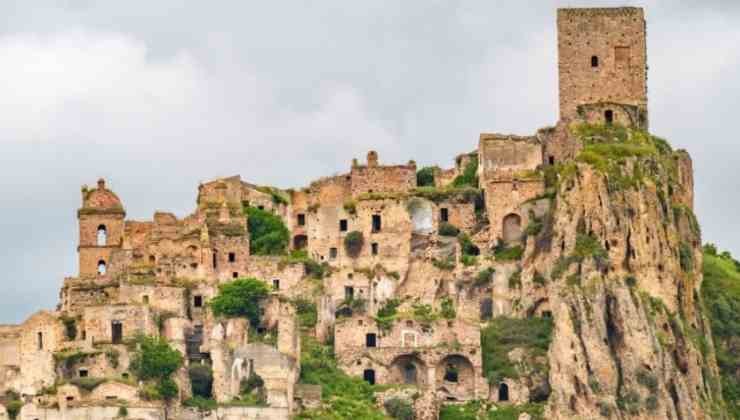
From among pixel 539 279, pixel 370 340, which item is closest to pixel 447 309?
pixel 370 340

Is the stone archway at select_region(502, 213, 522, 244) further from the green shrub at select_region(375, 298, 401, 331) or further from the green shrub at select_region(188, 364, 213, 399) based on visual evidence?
the green shrub at select_region(188, 364, 213, 399)

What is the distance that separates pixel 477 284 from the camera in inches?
5202

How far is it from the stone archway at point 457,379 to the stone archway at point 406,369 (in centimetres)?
76

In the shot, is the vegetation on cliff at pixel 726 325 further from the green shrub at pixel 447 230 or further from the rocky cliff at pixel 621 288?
the green shrub at pixel 447 230

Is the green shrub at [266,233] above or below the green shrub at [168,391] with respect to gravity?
above

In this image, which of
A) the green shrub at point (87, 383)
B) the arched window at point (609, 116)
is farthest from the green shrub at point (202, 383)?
the arched window at point (609, 116)

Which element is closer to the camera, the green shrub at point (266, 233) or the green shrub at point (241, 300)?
the green shrub at point (241, 300)

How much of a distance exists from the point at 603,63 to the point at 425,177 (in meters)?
9.56

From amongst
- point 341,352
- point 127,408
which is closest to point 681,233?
point 341,352

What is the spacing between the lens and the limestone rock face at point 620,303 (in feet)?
411

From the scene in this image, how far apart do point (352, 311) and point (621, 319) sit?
41.5 feet

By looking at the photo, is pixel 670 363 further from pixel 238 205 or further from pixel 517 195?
pixel 238 205

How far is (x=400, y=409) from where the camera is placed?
12638 cm

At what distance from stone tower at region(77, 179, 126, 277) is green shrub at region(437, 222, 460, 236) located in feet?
46.3
